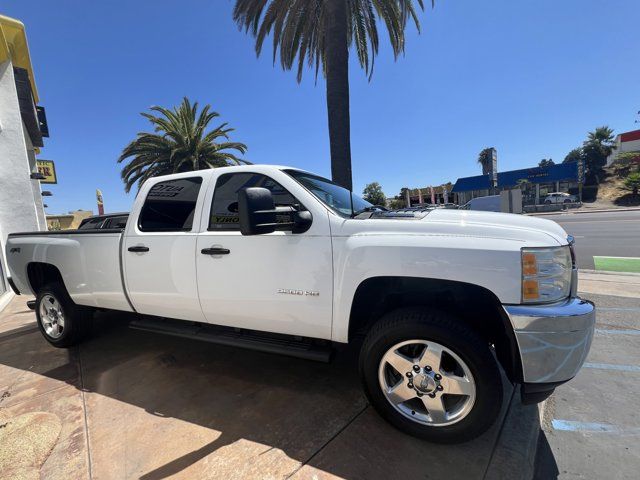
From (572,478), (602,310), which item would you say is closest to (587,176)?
(602,310)

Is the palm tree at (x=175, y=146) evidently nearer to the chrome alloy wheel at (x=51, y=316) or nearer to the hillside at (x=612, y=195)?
the chrome alloy wheel at (x=51, y=316)

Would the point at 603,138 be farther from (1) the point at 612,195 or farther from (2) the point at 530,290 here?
(2) the point at 530,290

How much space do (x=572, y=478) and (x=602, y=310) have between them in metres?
3.65

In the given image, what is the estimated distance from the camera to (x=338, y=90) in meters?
7.85

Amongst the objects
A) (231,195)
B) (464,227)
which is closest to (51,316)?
(231,195)

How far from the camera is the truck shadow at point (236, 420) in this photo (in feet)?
6.84

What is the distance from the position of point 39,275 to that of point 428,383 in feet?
16.3

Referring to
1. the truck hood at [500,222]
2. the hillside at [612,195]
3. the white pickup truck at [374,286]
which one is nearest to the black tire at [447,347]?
the white pickup truck at [374,286]

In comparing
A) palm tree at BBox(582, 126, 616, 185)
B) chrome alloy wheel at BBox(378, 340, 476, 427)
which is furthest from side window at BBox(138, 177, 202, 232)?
palm tree at BBox(582, 126, 616, 185)

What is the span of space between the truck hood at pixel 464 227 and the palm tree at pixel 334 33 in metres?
5.62

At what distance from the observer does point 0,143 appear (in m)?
8.92

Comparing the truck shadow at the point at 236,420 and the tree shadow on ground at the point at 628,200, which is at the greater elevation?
the truck shadow at the point at 236,420

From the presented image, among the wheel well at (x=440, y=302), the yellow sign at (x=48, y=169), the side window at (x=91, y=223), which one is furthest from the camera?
the yellow sign at (x=48, y=169)

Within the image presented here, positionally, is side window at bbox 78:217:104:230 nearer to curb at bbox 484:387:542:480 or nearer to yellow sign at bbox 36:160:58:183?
curb at bbox 484:387:542:480
